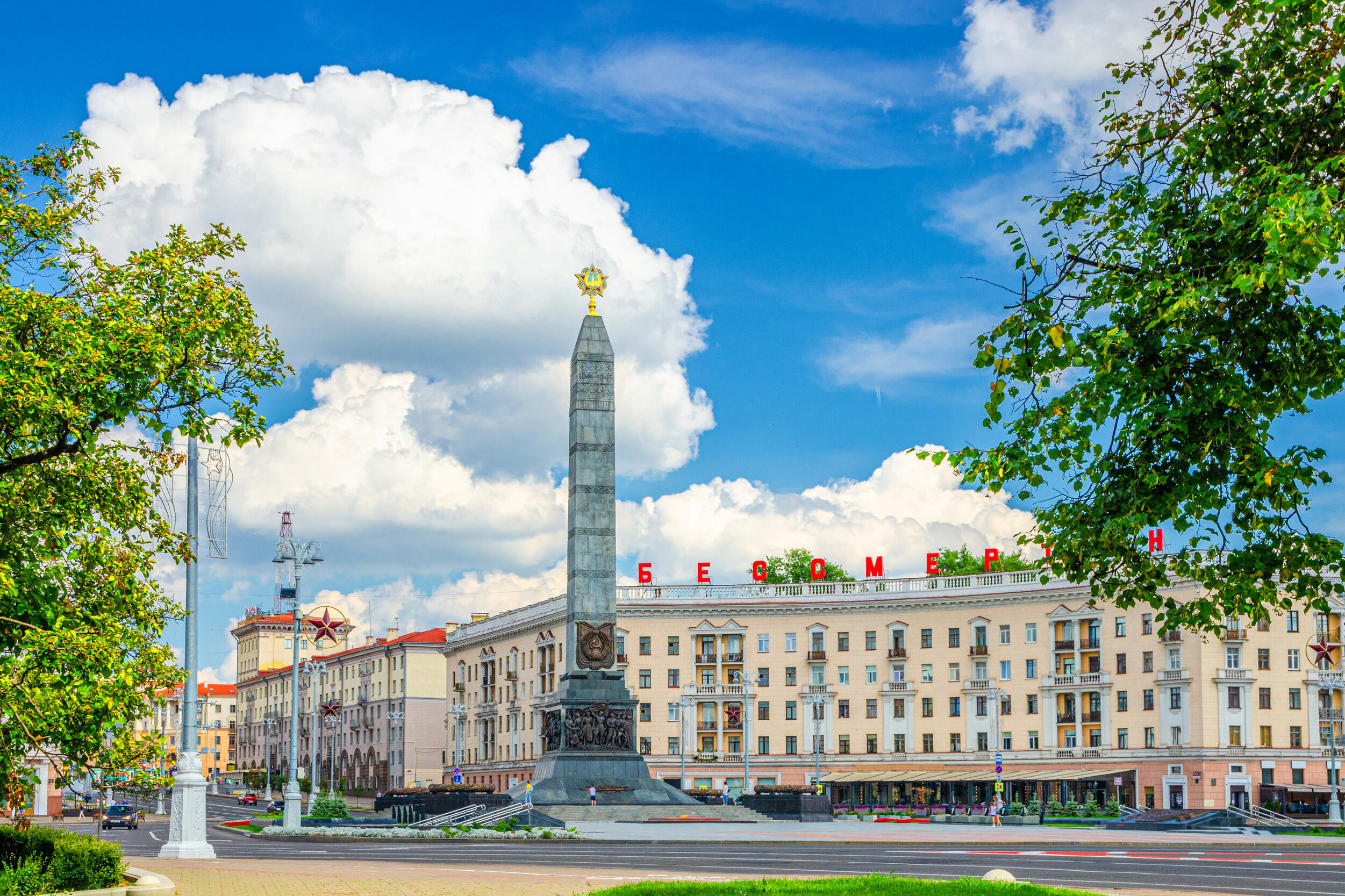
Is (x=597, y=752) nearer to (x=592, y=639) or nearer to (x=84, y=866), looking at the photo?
(x=592, y=639)

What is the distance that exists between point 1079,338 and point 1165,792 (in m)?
79.3

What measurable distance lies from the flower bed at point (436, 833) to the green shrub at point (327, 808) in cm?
809

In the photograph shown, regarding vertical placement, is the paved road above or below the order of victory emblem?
below

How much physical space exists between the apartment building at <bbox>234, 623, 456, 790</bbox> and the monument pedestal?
7262 cm

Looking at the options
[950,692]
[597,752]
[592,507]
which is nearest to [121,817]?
[597,752]

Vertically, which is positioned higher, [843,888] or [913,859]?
[843,888]

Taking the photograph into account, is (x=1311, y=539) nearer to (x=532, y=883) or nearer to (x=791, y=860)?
(x=532, y=883)

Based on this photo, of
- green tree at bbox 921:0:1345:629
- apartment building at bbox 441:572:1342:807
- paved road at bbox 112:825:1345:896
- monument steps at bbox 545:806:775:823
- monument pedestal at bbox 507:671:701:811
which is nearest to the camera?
green tree at bbox 921:0:1345:629

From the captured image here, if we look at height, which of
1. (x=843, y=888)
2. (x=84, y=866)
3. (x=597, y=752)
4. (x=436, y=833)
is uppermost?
(x=84, y=866)

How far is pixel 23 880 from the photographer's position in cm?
1705

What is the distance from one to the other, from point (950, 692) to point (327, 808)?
1983 inches

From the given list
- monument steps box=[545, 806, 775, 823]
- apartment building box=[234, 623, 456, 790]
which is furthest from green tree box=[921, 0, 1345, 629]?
apartment building box=[234, 623, 456, 790]

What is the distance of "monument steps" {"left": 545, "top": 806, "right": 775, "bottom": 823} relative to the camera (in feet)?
174

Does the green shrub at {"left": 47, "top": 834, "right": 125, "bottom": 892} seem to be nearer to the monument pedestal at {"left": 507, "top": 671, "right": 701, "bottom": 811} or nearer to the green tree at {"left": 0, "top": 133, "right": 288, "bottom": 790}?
the green tree at {"left": 0, "top": 133, "right": 288, "bottom": 790}
